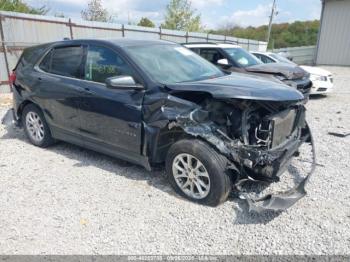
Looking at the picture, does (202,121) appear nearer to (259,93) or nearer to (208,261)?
(259,93)

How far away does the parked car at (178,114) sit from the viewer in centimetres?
338

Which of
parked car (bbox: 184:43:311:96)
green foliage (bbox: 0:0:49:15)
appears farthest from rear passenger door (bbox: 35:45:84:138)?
green foliage (bbox: 0:0:49:15)

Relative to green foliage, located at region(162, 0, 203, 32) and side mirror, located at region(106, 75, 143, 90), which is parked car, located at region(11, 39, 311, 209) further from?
green foliage, located at region(162, 0, 203, 32)

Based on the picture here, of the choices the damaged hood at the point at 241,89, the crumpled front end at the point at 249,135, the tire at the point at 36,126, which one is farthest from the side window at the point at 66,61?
the crumpled front end at the point at 249,135

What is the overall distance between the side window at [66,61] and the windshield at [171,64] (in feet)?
2.84

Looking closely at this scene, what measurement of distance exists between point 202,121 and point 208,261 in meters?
1.45

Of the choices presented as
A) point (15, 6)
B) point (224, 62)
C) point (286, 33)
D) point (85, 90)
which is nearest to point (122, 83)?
point (85, 90)

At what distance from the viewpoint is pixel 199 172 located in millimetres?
3482

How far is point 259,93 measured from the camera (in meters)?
3.44

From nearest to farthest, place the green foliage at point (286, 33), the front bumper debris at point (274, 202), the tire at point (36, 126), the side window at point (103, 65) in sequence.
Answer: the front bumper debris at point (274, 202)
the side window at point (103, 65)
the tire at point (36, 126)
the green foliage at point (286, 33)

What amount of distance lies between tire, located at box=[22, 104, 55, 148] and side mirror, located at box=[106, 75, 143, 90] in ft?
6.59

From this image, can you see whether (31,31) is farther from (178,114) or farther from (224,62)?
(178,114)

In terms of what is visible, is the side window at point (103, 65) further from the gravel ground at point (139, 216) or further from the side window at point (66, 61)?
the gravel ground at point (139, 216)

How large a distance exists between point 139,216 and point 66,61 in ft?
8.77
